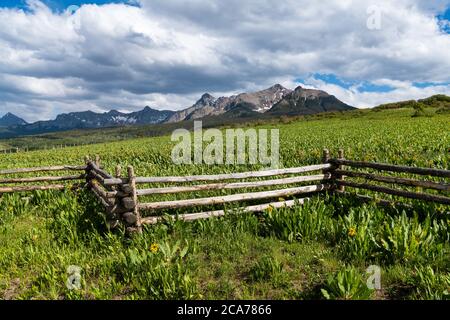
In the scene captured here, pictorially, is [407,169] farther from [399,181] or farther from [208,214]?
[208,214]

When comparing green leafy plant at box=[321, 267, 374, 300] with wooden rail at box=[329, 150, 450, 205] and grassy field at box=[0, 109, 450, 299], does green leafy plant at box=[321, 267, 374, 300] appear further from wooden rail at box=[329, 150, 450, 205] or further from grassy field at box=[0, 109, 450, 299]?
wooden rail at box=[329, 150, 450, 205]

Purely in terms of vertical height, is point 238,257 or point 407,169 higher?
point 407,169

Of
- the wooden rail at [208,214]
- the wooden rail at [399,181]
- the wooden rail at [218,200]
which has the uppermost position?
the wooden rail at [399,181]

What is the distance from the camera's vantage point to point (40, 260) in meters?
6.46

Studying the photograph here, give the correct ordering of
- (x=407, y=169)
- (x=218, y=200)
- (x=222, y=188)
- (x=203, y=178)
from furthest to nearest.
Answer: (x=222, y=188), (x=203, y=178), (x=218, y=200), (x=407, y=169)

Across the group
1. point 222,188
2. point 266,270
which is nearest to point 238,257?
point 266,270

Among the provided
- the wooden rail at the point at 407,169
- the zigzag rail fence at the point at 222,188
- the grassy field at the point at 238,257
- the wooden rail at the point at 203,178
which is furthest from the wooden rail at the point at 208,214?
the wooden rail at the point at 407,169

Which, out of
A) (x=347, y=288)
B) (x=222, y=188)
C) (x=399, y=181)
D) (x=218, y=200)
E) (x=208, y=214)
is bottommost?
(x=347, y=288)

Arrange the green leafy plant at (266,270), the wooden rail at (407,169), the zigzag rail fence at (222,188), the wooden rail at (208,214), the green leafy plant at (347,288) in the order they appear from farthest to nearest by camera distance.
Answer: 1. the wooden rail at (208,214)
2. the zigzag rail fence at (222,188)
3. the wooden rail at (407,169)
4. the green leafy plant at (266,270)
5. the green leafy plant at (347,288)

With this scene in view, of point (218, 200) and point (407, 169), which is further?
point (218, 200)

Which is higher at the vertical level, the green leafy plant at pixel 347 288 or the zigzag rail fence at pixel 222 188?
the zigzag rail fence at pixel 222 188

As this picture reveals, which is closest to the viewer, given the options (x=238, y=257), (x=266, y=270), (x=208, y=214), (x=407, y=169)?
(x=266, y=270)

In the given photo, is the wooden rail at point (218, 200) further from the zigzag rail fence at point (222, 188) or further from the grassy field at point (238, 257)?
the grassy field at point (238, 257)
